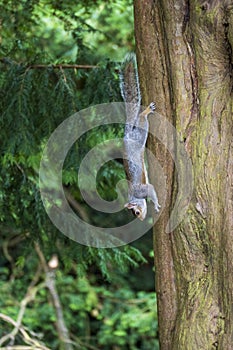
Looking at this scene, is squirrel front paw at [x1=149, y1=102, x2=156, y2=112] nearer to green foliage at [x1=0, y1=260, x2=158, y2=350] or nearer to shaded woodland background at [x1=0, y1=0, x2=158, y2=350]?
shaded woodland background at [x1=0, y1=0, x2=158, y2=350]

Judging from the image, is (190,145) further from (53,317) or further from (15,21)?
(53,317)

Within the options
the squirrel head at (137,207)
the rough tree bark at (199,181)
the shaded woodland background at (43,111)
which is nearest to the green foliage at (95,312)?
the shaded woodland background at (43,111)

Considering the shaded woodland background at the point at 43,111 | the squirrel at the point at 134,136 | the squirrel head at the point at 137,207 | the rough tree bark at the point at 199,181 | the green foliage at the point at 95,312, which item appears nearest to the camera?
the rough tree bark at the point at 199,181

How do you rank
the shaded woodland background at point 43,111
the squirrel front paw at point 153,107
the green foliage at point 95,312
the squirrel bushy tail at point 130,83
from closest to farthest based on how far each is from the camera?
the squirrel front paw at point 153,107 → the squirrel bushy tail at point 130,83 → the shaded woodland background at point 43,111 → the green foliage at point 95,312

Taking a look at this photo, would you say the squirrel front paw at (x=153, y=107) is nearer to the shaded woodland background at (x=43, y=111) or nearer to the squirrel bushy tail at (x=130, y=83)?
the squirrel bushy tail at (x=130, y=83)

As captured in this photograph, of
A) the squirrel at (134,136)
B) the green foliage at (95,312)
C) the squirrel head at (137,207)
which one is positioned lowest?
the green foliage at (95,312)

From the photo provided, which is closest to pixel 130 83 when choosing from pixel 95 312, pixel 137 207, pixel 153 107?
pixel 153 107

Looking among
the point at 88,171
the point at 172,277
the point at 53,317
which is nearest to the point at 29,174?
the point at 88,171

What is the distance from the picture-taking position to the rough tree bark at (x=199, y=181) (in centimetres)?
158

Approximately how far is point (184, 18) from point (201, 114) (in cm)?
27

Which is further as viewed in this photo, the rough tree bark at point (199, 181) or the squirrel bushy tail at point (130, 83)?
the squirrel bushy tail at point (130, 83)

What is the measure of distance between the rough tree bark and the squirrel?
0.63 ft

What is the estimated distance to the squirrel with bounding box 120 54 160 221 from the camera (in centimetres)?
192

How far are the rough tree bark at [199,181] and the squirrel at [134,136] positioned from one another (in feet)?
0.63
